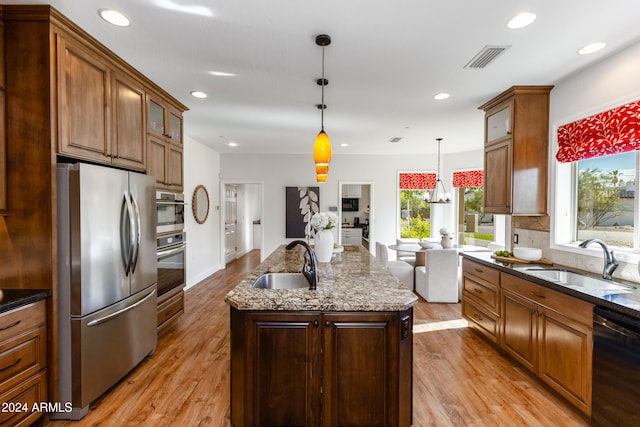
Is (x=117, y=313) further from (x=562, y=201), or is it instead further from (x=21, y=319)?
(x=562, y=201)

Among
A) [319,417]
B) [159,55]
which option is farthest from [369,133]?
[319,417]

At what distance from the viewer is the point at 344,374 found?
69.8 inches

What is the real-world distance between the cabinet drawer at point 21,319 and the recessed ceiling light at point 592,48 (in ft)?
13.8

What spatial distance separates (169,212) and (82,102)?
1.36m

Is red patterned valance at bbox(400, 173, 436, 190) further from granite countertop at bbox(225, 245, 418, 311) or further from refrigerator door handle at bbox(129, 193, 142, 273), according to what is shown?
refrigerator door handle at bbox(129, 193, 142, 273)

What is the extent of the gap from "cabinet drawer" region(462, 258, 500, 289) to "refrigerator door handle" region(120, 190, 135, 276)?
325 centimetres

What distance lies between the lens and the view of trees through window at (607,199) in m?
2.49

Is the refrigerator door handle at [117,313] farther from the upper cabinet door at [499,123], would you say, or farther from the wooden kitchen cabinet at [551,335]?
the upper cabinet door at [499,123]

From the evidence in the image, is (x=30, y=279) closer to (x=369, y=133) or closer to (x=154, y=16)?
(x=154, y=16)

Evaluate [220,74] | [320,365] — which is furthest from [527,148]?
[220,74]

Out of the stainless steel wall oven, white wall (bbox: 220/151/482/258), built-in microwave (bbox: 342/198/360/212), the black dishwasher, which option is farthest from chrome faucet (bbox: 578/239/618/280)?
built-in microwave (bbox: 342/198/360/212)

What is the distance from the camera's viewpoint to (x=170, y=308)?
3389 millimetres

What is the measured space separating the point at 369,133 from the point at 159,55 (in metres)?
3.38

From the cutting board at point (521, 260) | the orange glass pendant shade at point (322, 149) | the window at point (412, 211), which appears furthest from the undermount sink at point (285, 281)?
the window at point (412, 211)
